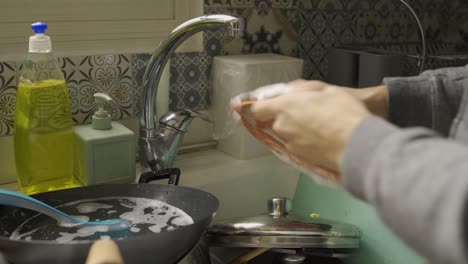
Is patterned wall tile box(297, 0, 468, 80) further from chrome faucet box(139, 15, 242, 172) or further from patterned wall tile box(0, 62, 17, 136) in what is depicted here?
patterned wall tile box(0, 62, 17, 136)

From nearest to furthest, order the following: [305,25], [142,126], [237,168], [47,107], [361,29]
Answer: [47,107] < [142,126] < [237,168] < [305,25] < [361,29]

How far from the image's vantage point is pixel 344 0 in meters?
1.41

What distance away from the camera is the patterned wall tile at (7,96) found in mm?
967

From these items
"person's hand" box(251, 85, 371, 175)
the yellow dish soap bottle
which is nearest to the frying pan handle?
the yellow dish soap bottle

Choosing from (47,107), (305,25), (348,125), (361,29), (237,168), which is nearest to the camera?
(348,125)

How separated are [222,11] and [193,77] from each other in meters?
0.15

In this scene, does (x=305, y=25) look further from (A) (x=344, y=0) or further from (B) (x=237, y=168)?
(B) (x=237, y=168)

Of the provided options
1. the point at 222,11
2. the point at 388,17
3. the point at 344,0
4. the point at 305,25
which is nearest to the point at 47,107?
the point at 222,11

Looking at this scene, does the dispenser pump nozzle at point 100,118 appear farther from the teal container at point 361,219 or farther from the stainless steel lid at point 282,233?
the teal container at point 361,219

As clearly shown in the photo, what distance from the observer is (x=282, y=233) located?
0.80 metres

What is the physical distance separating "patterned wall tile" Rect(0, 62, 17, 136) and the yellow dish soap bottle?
0.04 m

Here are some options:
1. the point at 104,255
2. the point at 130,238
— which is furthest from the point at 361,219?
the point at 104,255

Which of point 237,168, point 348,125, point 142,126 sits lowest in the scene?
point 237,168

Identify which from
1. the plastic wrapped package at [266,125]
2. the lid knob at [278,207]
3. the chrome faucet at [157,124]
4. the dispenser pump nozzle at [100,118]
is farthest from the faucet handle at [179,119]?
the plastic wrapped package at [266,125]
